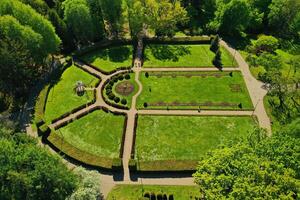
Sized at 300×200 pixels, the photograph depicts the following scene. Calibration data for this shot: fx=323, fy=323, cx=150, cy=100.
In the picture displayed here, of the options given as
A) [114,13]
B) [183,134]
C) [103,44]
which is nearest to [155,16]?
[114,13]

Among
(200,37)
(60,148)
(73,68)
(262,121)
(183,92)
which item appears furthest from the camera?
(200,37)

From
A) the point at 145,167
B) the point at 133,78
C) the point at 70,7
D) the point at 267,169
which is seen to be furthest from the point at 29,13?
the point at 267,169

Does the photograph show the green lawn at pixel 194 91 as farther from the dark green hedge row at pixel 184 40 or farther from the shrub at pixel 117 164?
the shrub at pixel 117 164

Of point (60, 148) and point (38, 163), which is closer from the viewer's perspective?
point (38, 163)

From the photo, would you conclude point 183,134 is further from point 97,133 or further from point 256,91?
point 256,91

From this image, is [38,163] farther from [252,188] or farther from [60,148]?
[252,188]

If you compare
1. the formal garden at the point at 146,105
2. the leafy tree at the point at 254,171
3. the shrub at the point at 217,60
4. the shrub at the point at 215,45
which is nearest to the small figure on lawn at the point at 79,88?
the formal garden at the point at 146,105

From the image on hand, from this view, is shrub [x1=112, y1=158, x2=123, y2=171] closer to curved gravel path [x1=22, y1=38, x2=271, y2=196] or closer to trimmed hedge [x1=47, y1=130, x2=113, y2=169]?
trimmed hedge [x1=47, y1=130, x2=113, y2=169]
